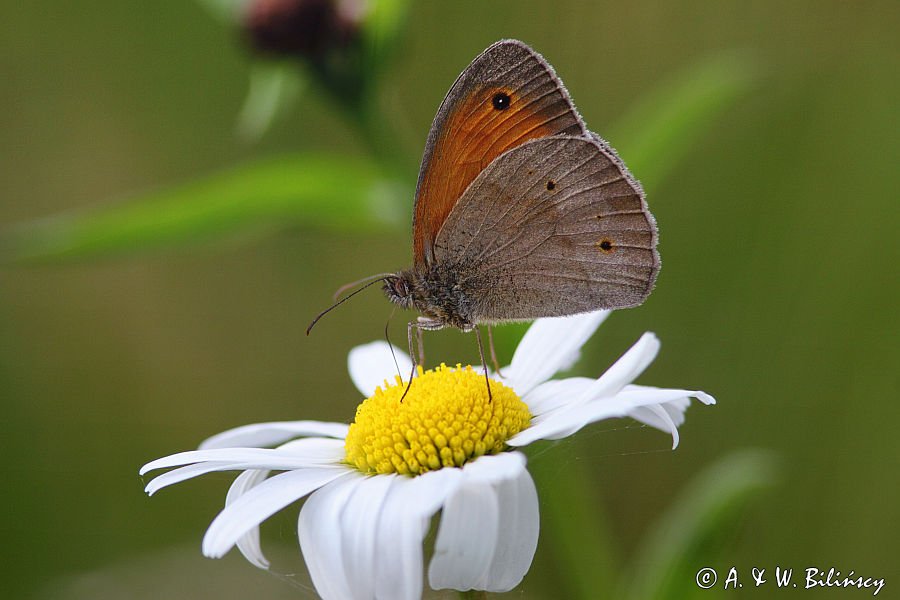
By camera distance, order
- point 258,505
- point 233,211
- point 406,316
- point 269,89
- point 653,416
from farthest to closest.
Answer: point 406,316, point 269,89, point 233,211, point 653,416, point 258,505

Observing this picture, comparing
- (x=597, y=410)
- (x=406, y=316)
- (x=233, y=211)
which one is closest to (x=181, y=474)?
(x=597, y=410)

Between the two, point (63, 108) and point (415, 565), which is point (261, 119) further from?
point (63, 108)

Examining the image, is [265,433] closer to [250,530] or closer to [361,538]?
[250,530]

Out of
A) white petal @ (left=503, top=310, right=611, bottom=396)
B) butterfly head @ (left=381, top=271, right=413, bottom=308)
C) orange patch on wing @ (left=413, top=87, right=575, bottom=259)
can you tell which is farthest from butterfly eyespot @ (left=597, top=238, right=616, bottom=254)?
butterfly head @ (left=381, top=271, right=413, bottom=308)

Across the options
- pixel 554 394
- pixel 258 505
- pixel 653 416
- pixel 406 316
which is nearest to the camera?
pixel 258 505

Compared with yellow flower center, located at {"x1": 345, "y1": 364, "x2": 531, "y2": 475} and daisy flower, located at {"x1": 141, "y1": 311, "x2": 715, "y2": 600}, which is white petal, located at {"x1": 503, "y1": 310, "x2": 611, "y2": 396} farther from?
yellow flower center, located at {"x1": 345, "y1": 364, "x2": 531, "y2": 475}

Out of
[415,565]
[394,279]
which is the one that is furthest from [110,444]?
[415,565]

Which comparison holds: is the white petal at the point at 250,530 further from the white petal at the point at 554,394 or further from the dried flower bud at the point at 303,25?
the dried flower bud at the point at 303,25
